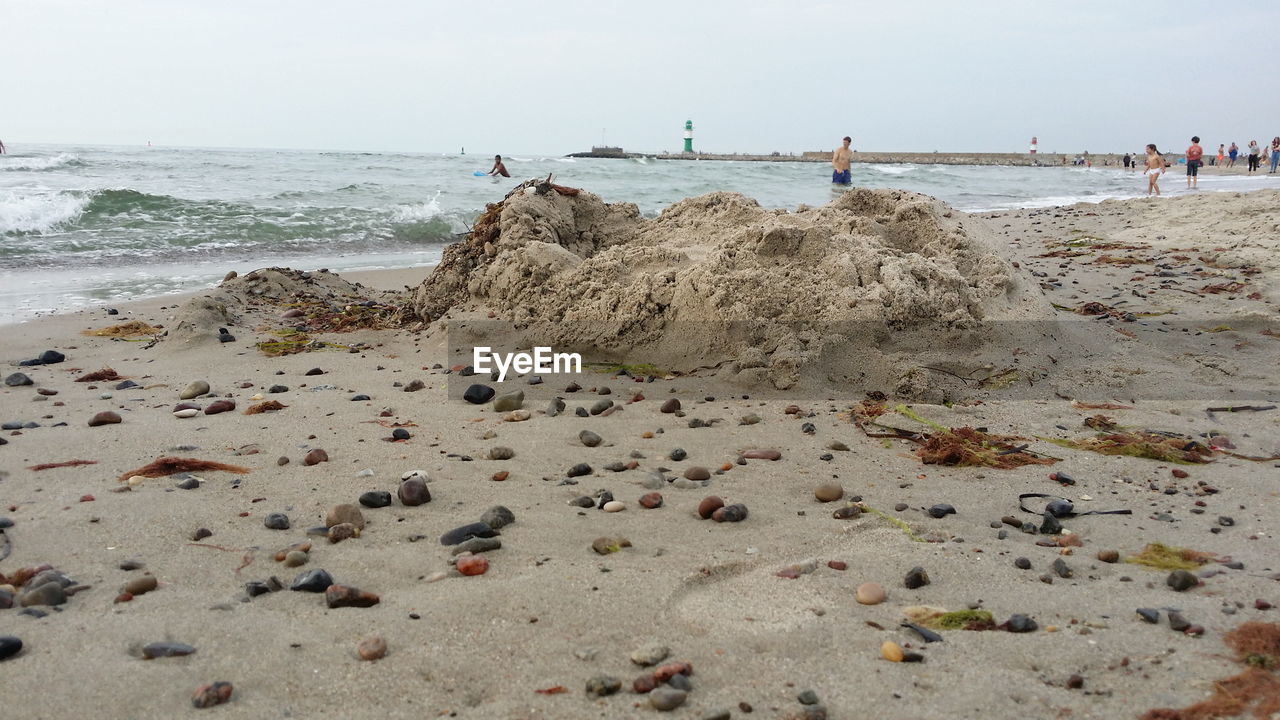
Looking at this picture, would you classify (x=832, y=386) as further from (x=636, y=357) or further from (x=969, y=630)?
(x=969, y=630)

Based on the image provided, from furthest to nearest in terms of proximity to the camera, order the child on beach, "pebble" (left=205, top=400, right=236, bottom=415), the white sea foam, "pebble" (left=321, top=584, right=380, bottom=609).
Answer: the child on beach, the white sea foam, "pebble" (left=205, top=400, right=236, bottom=415), "pebble" (left=321, top=584, right=380, bottom=609)

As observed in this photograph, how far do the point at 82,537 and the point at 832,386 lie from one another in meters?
3.39

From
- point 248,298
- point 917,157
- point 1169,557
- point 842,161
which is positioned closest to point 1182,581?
point 1169,557

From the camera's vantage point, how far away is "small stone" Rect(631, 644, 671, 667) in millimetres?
1835

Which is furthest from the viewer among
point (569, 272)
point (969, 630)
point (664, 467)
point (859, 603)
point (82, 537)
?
point (569, 272)

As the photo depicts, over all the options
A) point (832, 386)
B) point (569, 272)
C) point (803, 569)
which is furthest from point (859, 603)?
point (569, 272)

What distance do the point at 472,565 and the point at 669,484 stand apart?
39.6 inches

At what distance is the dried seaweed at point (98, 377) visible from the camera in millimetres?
4648

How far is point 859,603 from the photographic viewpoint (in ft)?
7.03

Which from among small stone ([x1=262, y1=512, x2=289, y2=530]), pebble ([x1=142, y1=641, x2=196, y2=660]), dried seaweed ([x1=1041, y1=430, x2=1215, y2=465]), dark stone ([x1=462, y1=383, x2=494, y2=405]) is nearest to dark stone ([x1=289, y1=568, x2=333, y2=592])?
pebble ([x1=142, y1=641, x2=196, y2=660])

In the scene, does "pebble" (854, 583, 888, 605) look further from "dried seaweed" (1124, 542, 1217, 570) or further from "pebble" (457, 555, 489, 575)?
"pebble" (457, 555, 489, 575)

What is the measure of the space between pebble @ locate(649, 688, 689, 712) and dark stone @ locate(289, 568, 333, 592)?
1034 millimetres

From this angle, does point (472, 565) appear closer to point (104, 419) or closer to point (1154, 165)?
point (104, 419)

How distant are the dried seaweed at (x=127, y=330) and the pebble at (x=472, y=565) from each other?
15.7 feet
